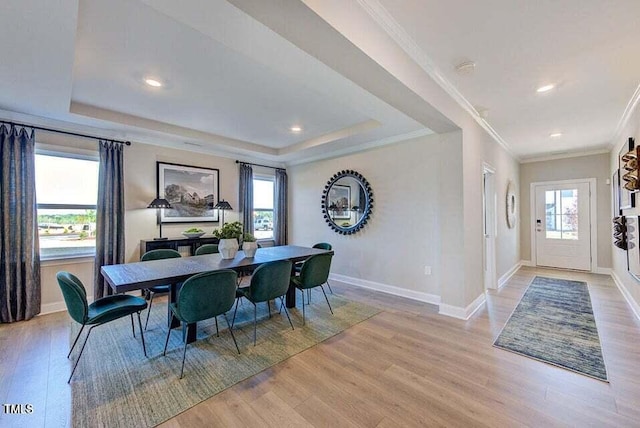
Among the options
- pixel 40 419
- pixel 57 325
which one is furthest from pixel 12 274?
pixel 40 419

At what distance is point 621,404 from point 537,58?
2.64 metres

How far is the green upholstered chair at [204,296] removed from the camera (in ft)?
7.13

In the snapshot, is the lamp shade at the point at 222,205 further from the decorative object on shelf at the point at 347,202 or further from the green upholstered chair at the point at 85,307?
the green upholstered chair at the point at 85,307

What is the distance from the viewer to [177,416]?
1.72 meters

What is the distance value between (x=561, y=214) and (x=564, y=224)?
0.23m

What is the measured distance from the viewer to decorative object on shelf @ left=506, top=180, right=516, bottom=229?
5.28 meters

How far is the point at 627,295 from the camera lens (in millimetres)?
3883

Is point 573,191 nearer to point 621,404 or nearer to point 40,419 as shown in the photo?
point 621,404

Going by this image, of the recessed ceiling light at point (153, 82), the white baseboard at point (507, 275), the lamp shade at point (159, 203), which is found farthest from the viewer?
the white baseboard at point (507, 275)

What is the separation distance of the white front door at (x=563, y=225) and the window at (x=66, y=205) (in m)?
8.67

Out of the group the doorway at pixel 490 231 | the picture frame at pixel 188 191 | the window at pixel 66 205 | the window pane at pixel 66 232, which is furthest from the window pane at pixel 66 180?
the doorway at pixel 490 231

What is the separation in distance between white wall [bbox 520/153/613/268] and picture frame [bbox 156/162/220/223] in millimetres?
6980

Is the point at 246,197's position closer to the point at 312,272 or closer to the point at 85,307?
the point at 312,272

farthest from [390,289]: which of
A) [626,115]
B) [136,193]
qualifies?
[136,193]
